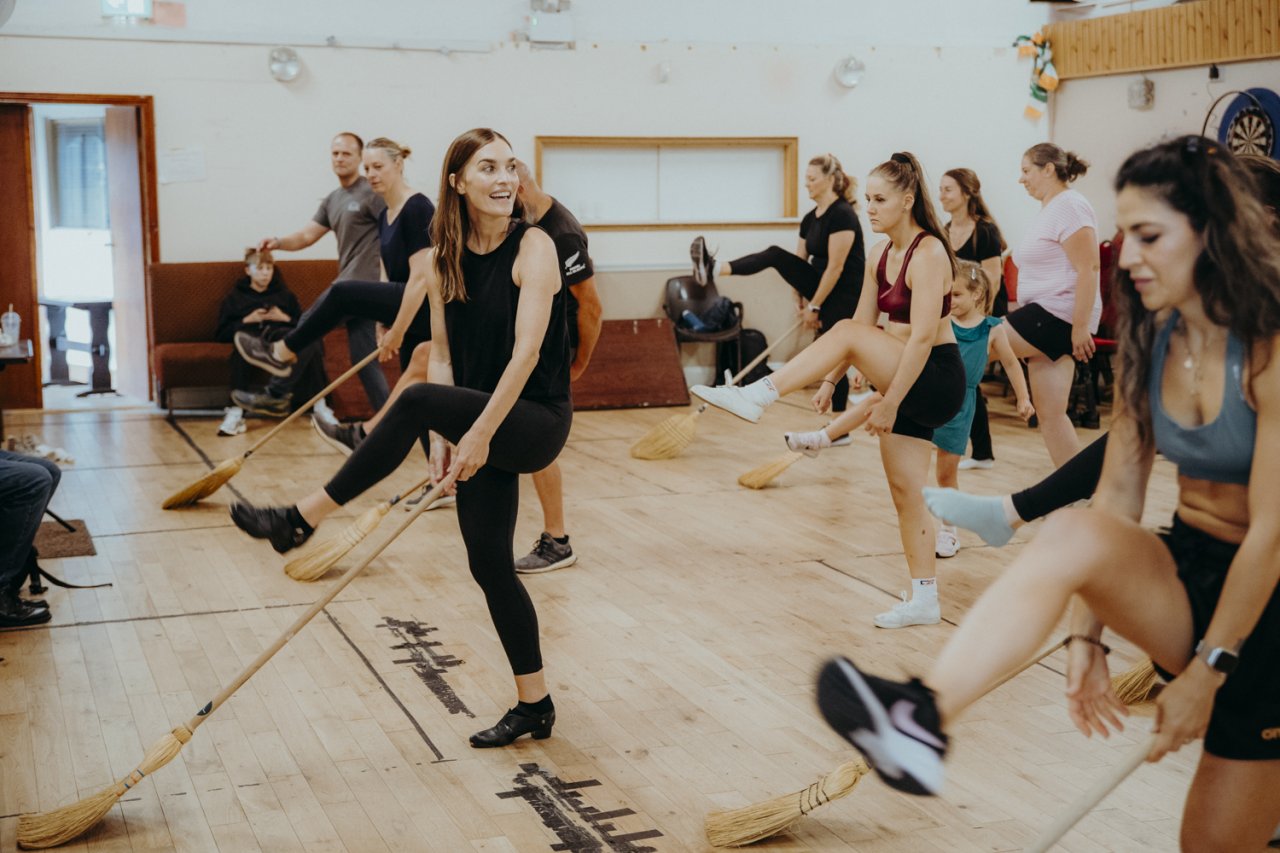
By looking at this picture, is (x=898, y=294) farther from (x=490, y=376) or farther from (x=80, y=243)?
(x=80, y=243)

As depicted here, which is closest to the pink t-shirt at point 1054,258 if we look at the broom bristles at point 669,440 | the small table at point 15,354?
the broom bristles at point 669,440

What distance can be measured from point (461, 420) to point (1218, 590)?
172 centimetres

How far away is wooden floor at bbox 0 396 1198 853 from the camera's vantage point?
10.1 feet

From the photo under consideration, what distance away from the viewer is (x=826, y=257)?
24.8 ft

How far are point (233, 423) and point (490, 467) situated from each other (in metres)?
5.60

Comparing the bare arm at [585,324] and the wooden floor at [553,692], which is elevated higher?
the bare arm at [585,324]

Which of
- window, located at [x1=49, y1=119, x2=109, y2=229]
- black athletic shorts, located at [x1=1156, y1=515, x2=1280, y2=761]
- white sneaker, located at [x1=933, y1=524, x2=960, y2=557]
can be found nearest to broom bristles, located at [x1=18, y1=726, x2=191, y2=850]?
black athletic shorts, located at [x1=1156, y1=515, x2=1280, y2=761]

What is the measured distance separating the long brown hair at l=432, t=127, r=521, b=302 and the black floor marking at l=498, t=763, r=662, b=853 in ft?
3.81

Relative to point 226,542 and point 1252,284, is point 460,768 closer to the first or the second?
point 1252,284

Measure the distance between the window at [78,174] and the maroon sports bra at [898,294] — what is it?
928cm

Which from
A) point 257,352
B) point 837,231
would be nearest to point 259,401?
point 257,352

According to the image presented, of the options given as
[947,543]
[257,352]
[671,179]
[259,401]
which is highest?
[671,179]

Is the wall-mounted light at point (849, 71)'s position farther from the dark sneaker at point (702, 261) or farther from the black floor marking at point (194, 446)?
the black floor marking at point (194, 446)

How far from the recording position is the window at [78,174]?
11945 mm
